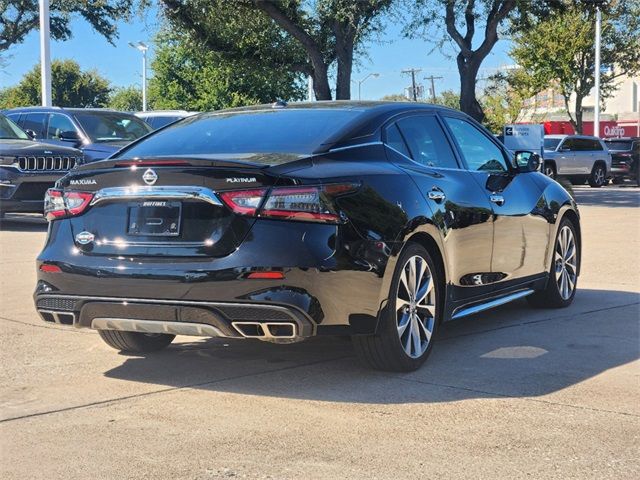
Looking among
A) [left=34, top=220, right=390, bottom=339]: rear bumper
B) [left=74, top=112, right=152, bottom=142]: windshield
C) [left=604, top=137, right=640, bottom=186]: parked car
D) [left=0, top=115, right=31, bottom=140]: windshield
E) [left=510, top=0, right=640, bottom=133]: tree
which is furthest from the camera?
[left=510, top=0, right=640, bottom=133]: tree

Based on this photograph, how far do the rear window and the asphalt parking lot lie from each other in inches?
51.2

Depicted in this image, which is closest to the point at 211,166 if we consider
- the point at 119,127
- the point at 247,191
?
the point at 247,191

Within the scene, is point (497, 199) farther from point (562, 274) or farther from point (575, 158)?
point (575, 158)

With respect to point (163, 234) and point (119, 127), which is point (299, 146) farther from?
point (119, 127)

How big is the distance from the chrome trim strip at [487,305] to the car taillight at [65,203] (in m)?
2.40

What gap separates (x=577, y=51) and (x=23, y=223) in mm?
35405

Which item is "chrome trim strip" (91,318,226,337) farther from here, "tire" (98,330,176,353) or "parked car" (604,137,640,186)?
"parked car" (604,137,640,186)

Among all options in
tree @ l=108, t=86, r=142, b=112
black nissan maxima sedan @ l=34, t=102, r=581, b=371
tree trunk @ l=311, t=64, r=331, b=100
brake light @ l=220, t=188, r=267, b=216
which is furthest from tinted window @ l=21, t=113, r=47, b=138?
tree @ l=108, t=86, r=142, b=112

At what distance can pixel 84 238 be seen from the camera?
5035 millimetres

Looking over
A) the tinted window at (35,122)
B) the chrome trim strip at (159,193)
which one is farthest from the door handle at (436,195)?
the tinted window at (35,122)

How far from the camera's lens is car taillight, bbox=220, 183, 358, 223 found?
468 centimetres

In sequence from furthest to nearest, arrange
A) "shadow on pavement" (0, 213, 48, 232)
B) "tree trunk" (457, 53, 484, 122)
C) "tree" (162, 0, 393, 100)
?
"tree trunk" (457, 53, 484, 122)
"tree" (162, 0, 393, 100)
"shadow on pavement" (0, 213, 48, 232)

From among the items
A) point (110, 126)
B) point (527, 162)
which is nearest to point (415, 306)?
point (527, 162)

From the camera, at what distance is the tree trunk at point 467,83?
25406mm
